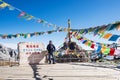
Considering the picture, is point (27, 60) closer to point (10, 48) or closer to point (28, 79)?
point (28, 79)

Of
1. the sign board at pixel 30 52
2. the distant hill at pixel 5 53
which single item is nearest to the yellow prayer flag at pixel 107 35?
the sign board at pixel 30 52

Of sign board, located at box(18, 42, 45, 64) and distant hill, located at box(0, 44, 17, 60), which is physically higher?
distant hill, located at box(0, 44, 17, 60)

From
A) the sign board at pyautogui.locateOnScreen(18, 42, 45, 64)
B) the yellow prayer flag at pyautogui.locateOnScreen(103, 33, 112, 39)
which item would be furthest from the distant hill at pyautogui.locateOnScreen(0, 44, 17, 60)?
the yellow prayer flag at pyautogui.locateOnScreen(103, 33, 112, 39)

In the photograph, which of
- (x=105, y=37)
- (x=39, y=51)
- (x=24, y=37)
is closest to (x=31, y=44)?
(x=39, y=51)

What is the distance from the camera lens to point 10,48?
A: 5906cm

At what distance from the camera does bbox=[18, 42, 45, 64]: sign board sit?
2481 centimetres

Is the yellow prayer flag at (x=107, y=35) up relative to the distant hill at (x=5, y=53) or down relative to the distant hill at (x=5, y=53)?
down

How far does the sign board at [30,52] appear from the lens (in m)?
24.8

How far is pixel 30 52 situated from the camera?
2519cm

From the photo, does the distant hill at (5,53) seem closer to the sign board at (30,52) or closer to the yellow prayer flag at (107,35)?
the sign board at (30,52)

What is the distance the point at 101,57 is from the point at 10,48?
27.6 m

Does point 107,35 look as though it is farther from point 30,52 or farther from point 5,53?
point 5,53

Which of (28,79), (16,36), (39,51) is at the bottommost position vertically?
(28,79)

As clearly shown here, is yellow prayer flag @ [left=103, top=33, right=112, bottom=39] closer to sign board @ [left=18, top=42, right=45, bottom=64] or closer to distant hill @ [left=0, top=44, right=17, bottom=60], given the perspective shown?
sign board @ [left=18, top=42, right=45, bottom=64]
